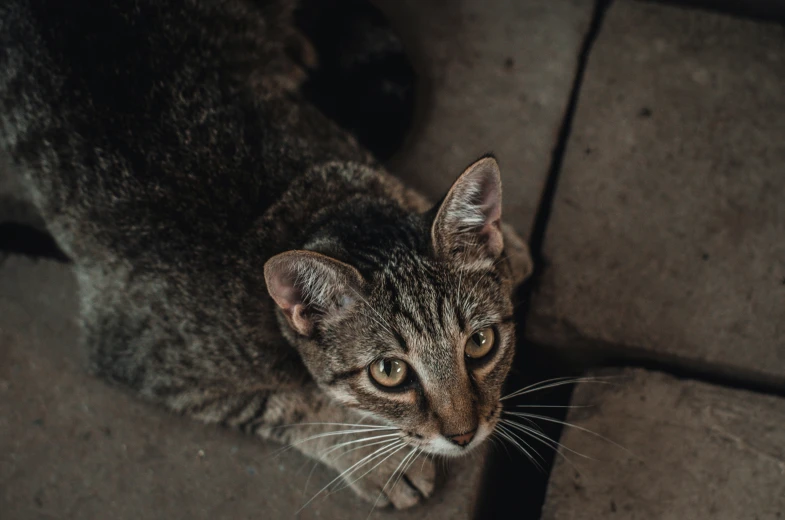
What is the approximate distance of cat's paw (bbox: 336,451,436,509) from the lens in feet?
7.06

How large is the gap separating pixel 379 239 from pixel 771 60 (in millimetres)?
1958

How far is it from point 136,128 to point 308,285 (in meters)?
0.81

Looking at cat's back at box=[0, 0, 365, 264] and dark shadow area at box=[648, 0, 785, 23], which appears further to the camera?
dark shadow area at box=[648, 0, 785, 23]

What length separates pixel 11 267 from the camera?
268 cm

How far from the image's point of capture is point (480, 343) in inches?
76.5

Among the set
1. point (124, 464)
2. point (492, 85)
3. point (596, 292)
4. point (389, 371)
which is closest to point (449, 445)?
point (389, 371)

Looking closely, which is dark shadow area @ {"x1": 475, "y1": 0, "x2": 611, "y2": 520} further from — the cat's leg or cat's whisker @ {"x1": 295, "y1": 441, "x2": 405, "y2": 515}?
cat's whisker @ {"x1": 295, "y1": 441, "x2": 405, "y2": 515}

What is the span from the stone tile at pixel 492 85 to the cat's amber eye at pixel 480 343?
78cm

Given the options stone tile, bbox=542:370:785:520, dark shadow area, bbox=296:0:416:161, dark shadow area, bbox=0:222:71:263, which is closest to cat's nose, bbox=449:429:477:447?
stone tile, bbox=542:370:785:520

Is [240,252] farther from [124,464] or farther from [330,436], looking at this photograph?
[124,464]

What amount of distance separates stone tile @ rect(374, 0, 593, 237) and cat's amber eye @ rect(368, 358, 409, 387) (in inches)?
37.9

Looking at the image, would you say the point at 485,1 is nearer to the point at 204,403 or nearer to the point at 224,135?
the point at 224,135

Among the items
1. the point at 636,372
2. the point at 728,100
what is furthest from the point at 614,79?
the point at 636,372

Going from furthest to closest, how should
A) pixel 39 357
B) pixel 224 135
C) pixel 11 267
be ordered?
1. pixel 11 267
2. pixel 39 357
3. pixel 224 135
